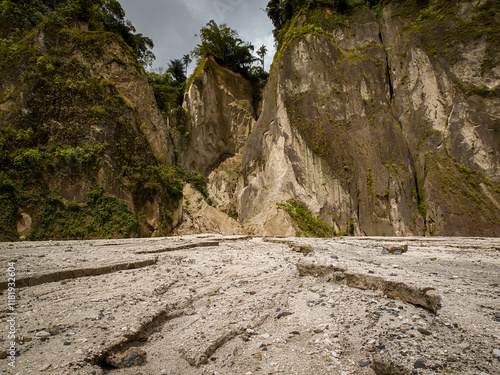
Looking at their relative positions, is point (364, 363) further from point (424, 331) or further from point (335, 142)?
point (335, 142)

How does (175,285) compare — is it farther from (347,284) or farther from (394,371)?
(394,371)

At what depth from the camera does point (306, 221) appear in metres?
17.8

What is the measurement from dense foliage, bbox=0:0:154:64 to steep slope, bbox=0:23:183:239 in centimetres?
205

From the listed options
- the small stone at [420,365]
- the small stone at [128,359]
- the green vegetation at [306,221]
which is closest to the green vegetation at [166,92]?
the green vegetation at [306,221]

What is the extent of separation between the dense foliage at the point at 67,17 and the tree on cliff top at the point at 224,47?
7.20 m

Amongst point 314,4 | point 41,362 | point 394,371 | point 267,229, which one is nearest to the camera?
point 394,371

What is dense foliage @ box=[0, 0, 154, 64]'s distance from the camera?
18.9 metres

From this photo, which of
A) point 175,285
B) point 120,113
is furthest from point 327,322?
point 120,113

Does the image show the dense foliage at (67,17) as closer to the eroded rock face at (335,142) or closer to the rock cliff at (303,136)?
the rock cliff at (303,136)

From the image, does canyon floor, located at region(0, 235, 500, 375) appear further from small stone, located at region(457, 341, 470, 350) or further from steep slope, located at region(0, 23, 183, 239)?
steep slope, located at region(0, 23, 183, 239)

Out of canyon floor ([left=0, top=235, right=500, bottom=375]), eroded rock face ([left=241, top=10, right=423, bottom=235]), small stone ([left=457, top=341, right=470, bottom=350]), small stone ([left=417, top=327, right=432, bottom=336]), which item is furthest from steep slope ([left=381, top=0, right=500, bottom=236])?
small stone ([left=457, top=341, right=470, bottom=350])

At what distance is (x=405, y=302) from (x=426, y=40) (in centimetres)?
3016

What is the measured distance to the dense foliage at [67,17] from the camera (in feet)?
62.1

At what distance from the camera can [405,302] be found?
3178mm
